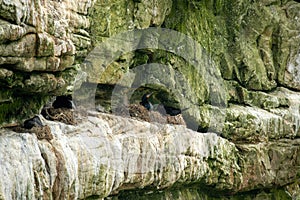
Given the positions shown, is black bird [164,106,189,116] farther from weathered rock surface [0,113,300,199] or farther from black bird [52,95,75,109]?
black bird [52,95,75,109]

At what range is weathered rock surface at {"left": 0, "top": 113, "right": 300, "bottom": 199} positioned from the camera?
31.7 feet

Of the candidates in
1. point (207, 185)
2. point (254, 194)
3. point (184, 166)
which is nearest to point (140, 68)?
point (184, 166)

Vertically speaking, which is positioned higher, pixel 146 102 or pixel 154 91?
pixel 154 91

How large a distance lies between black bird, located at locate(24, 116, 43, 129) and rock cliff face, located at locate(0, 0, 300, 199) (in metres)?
0.16

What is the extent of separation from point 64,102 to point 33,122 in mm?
2237

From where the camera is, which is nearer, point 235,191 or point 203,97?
point 203,97

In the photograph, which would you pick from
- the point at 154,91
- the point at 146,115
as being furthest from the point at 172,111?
the point at 146,115

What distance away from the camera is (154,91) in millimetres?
17016

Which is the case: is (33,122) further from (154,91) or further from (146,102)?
(154,91)

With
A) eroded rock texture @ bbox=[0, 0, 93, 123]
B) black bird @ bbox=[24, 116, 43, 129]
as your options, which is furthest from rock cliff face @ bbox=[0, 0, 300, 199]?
black bird @ bbox=[24, 116, 43, 129]

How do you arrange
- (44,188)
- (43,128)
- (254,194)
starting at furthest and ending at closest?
(254,194)
(43,128)
(44,188)

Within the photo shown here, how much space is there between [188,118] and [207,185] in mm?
2517

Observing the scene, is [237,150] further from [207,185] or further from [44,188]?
[44,188]

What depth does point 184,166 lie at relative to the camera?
16.0 meters
